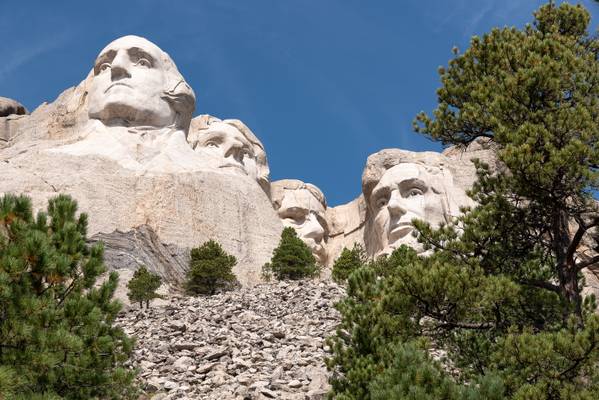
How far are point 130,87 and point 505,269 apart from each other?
60.4ft

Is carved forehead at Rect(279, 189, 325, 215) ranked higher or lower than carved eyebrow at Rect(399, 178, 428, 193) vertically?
higher

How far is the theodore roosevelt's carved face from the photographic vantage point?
34844 millimetres

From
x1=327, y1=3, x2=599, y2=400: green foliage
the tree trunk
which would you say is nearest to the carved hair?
x1=327, y1=3, x2=599, y2=400: green foliage

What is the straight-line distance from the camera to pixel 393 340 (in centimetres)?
1238

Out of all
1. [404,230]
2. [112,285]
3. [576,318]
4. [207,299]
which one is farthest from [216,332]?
[404,230]

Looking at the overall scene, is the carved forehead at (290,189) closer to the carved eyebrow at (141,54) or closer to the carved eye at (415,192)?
the carved eye at (415,192)

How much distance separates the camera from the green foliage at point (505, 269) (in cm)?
1106

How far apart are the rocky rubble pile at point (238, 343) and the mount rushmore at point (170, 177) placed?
14.1ft

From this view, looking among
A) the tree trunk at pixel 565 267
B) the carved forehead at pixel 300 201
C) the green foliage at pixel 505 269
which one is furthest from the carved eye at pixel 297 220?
the tree trunk at pixel 565 267

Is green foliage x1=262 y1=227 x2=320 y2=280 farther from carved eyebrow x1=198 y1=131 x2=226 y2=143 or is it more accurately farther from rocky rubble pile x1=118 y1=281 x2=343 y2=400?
carved eyebrow x1=198 y1=131 x2=226 y2=143

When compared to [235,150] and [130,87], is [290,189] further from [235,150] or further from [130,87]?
[130,87]

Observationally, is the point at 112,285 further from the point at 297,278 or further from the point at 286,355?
the point at 297,278

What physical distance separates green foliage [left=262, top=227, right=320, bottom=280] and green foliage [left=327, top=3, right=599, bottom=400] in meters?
10.7

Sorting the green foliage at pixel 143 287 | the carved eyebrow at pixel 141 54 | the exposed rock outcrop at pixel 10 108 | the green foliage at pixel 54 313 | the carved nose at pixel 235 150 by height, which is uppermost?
the exposed rock outcrop at pixel 10 108
